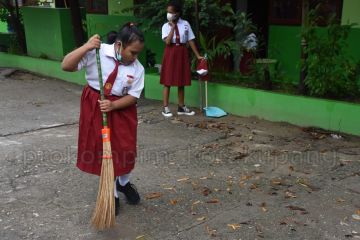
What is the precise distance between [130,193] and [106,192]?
0.56m

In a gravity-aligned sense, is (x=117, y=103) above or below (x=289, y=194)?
above

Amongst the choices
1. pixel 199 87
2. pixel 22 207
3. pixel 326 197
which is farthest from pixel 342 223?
pixel 199 87

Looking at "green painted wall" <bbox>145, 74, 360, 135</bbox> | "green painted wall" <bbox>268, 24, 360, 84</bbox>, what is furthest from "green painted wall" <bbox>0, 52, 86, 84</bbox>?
"green painted wall" <bbox>268, 24, 360, 84</bbox>

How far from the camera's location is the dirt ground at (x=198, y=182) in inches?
135

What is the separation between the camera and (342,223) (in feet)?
11.5

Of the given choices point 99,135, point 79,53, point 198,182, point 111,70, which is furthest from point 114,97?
point 198,182

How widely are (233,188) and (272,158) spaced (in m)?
0.94

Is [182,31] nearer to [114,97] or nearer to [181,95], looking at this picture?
[181,95]

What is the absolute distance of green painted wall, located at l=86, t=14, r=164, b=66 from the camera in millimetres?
9652

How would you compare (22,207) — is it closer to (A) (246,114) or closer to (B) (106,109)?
(B) (106,109)

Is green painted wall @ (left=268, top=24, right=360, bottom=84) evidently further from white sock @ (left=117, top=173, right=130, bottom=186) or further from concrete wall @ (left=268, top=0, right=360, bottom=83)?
white sock @ (left=117, top=173, right=130, bottom=186)

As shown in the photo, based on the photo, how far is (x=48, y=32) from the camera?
34.3ft

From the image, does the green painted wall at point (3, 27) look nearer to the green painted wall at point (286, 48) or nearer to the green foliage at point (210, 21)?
the green foliage at point (210, 21)

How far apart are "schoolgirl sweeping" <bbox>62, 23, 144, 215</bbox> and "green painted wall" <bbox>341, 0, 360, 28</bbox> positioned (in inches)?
180
